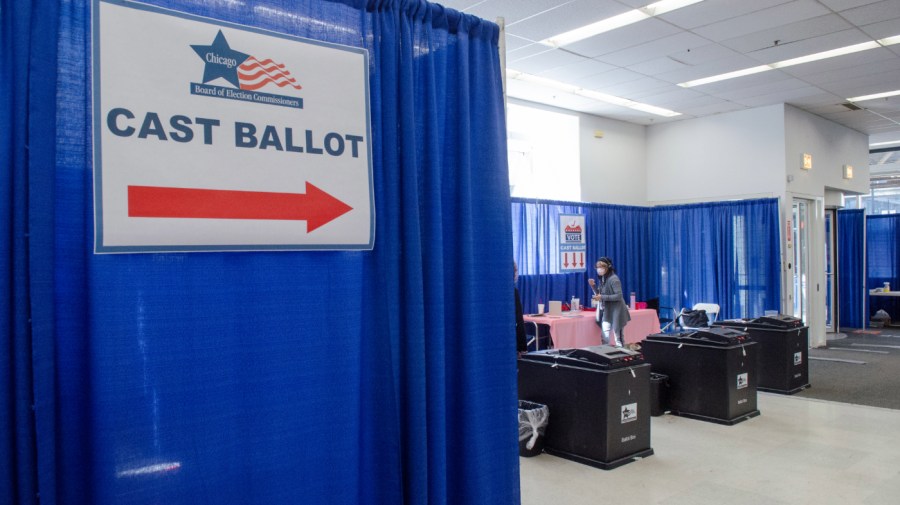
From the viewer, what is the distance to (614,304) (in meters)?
7.54

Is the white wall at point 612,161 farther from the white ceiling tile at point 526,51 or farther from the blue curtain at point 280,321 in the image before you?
the blue curtain at point 280,321

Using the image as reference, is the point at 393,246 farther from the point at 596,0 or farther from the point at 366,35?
the point at 596,0

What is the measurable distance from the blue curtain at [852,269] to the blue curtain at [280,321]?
12828 mm

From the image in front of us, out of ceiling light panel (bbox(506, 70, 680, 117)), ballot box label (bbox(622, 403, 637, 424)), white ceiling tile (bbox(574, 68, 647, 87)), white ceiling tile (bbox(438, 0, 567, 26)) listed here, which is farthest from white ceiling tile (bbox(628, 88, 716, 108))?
ballot box label (bbox(622, 403, 637, 424))

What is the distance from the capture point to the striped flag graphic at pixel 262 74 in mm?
1645

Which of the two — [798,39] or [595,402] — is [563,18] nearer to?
[798,39]

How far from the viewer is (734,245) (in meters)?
9.32

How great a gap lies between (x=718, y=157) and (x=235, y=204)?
31.4ft

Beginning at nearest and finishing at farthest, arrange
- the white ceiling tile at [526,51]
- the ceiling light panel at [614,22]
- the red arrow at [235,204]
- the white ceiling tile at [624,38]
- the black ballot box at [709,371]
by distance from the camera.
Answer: the red arrow at [235,204] → the black ballot box at [709,371] → the ceiling light panel at [614,22] → the white ceiling tile at [624,38] → the white ceiling tile at [526,51]

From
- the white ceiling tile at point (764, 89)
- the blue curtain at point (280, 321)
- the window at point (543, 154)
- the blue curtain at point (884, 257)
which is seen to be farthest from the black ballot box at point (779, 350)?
the blue curtain at point (884, 257)

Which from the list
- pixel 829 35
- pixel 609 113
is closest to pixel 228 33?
pixel 829 35

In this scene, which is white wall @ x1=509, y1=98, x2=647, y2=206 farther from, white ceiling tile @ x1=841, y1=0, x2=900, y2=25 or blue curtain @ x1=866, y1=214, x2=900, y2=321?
blue curtain @ x1=866, y1=214, x2=900, y2=321

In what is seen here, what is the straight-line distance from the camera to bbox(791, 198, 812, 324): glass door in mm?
9648

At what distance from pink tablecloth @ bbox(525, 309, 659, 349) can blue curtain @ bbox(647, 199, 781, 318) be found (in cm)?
141
